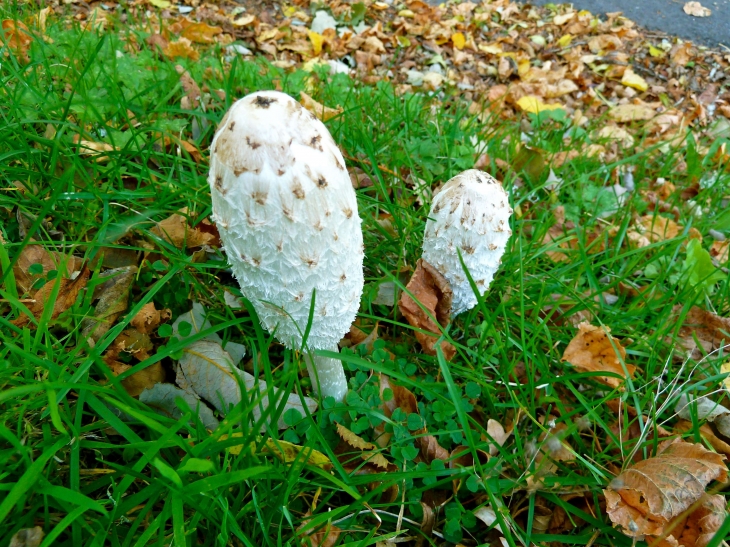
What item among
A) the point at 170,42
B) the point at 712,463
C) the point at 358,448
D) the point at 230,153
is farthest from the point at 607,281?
the point at 170,42

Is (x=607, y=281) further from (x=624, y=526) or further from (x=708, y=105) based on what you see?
(x=708, y=105)

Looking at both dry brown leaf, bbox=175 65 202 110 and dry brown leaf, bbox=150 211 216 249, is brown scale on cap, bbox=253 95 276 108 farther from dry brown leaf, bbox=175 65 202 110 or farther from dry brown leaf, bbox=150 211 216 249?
dry brown leaf, bbox=175 65 202 110

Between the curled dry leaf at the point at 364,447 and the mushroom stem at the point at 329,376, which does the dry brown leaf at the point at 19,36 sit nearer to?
the mushroom stem at the point at 329,376

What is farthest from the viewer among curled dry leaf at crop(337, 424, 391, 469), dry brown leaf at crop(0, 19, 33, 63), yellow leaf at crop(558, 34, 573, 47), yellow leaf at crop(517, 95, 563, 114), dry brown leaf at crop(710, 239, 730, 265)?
yellow leaf at crop(558, 34, 573, 47)

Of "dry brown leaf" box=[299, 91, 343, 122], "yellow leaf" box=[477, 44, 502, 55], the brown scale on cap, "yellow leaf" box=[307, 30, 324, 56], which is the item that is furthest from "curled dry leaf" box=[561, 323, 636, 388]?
"yellow leaf" box=[477, 44, 502, 55]

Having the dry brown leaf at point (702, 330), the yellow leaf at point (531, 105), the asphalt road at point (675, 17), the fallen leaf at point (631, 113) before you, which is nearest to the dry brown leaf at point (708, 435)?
the dry brown leaf at point (702, 330)
